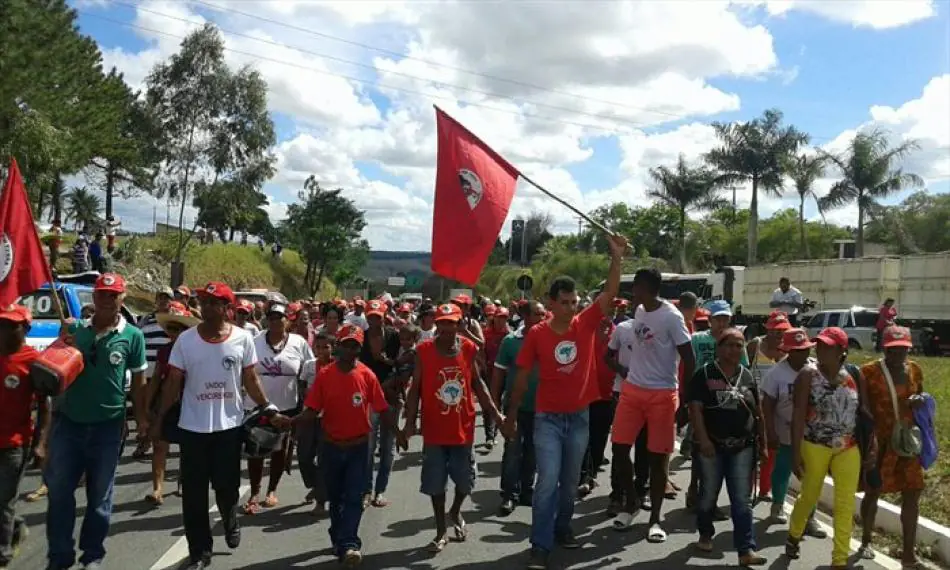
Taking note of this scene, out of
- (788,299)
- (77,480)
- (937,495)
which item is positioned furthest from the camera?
(788,299)

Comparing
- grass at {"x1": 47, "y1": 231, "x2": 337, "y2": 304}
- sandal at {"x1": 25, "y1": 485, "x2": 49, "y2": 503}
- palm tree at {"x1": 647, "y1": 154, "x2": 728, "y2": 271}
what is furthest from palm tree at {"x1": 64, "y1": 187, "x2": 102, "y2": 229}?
sandal at {"x1": 25, "y1": 485, "x2": 49, "y2": 503}

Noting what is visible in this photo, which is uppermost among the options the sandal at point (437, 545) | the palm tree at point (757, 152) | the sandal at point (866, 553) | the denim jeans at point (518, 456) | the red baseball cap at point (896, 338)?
the palm tree at point (757, 152)

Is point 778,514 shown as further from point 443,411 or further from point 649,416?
point 443,411

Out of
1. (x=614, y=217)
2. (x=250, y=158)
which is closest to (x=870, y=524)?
(x=250, y=158)

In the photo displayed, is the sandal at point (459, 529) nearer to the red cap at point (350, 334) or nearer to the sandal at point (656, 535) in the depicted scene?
the sandal at point (656, 535)

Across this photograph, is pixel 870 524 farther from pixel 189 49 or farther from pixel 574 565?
pixel 189 49

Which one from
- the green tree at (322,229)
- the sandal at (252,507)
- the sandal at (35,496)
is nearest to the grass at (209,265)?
the green tree at (322,229)

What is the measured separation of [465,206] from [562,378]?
67.1 inches

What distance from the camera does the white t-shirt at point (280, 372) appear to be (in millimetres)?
7609

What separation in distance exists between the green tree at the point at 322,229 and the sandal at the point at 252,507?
4605 cm

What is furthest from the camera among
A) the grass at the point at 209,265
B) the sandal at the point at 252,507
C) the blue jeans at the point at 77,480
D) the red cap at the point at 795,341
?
the grass at the point at 209,265

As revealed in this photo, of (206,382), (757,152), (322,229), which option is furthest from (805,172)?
(206,382)

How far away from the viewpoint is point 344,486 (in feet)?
20.4

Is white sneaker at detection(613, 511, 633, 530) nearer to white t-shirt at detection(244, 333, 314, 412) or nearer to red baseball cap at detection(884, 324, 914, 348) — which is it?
red baseball cap at detection(884, 324, 914, 348)
